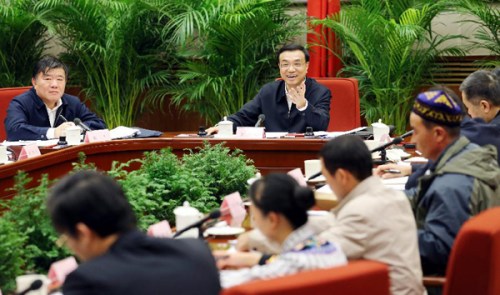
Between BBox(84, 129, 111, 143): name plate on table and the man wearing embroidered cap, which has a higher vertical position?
the man wearing embroidered cap

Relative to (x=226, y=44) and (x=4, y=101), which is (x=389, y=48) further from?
(x=4, y=101)

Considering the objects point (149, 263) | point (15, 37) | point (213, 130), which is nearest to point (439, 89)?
point (149, 263)

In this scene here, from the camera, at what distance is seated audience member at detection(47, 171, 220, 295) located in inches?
79.0

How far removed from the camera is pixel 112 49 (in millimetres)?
7629

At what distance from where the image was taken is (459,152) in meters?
3.19

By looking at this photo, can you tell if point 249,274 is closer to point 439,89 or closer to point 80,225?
point 80,225

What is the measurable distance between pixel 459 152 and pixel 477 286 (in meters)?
0.73

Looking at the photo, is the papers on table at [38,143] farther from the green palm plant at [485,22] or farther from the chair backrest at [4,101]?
the green palm plant at [485,22]

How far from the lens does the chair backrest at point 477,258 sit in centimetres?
247

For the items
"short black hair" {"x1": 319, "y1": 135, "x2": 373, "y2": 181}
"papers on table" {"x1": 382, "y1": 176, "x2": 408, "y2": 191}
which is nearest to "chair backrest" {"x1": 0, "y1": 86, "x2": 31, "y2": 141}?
"papers on table" {"x1": 382, "y1": 176, "x2": 408, "y2": 191}

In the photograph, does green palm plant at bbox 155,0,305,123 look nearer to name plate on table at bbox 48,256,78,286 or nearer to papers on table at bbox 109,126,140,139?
papers on table at bbox 109,126,140,139

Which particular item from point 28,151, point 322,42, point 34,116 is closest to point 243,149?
point 28,151

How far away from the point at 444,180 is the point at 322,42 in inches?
194

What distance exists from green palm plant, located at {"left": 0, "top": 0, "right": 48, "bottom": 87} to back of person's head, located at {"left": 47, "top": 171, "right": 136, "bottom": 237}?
5.65 meters
